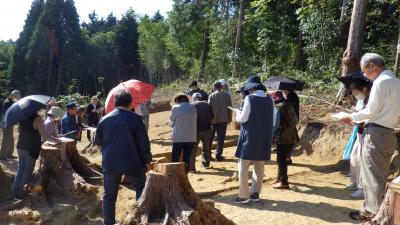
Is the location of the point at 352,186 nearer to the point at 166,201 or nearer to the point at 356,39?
the point at 166,201

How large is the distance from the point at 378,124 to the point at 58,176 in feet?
17.4

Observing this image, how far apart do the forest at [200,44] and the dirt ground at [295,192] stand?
6.01 meters

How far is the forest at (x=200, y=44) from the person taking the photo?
1841 centimetres

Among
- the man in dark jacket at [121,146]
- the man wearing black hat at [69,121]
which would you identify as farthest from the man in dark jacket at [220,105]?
the man in dark jacket at [121,146]

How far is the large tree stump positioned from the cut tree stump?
2.60 meters

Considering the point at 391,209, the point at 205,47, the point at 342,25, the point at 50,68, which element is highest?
the point at 205,47

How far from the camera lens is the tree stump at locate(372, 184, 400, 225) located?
3549 millimetres

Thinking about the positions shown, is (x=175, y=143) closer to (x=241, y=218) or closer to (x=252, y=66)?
(x=241, y=218)

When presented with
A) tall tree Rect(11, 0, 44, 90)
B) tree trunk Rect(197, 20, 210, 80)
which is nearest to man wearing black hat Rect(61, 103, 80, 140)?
tree trunk Rect(197, 20, 210, 80)

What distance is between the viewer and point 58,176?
7.42 meters

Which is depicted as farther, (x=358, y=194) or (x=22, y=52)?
(x=22, y=52)

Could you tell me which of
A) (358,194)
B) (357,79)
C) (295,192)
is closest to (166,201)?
(295,192)

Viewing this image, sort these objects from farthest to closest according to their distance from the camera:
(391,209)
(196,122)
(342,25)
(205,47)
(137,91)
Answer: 1. (205,47)
2. (342,25)
3. (196,122)
4. (137,91)
5. (391,209)

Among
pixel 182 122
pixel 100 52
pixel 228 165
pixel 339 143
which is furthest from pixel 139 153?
pixel 100 52
